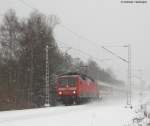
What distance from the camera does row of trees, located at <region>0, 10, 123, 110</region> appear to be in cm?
5956

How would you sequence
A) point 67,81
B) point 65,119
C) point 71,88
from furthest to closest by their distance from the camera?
point 67,81, point 71,88, point 65,119

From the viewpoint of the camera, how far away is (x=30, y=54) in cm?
6294

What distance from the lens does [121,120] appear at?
2628cm

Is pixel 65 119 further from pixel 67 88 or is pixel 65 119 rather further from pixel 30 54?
pixel 30 54

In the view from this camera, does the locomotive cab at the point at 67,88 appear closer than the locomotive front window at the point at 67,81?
Yes

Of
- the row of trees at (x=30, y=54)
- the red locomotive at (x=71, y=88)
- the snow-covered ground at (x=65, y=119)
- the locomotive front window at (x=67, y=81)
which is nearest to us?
the snow-covered ground at (x=65, y=119)

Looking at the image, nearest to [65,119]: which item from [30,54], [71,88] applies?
[71,88]

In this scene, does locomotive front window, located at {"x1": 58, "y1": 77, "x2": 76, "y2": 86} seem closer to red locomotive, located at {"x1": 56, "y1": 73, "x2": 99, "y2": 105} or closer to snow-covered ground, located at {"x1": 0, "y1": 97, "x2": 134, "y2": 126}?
red locomotive, located at {"x1": 56, "y1": 73, "x2": 99, "y2": 105}

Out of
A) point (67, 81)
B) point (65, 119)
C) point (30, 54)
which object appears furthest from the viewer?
point (30, 54)

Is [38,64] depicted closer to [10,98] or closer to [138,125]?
[10,98]

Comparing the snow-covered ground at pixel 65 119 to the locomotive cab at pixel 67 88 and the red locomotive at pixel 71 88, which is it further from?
the locomotive cab at pixel 67 88

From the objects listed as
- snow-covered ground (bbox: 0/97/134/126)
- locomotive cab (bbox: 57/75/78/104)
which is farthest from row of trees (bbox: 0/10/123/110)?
snow-covered ground (bbox: 0/97/134/126)

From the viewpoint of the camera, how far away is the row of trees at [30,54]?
195 feet

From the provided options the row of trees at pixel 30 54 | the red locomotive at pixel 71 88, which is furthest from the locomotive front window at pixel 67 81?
the row of trees at pixel 30 54
